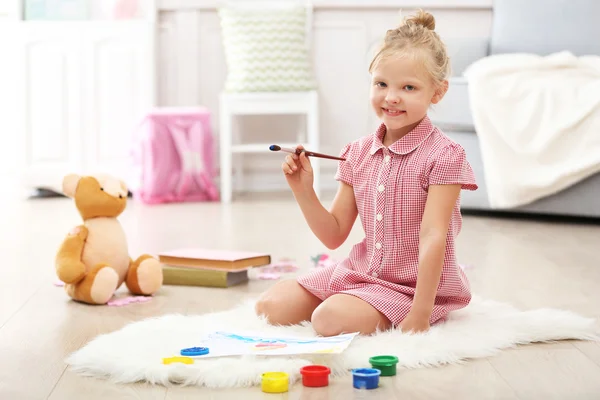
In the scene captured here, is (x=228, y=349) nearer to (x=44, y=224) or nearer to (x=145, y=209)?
(x=44, y=224)

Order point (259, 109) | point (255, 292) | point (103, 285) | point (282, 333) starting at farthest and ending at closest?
1. point (259, 109)
2. point (255, 292)
3. point (103, 285)
4. point (282, 333)

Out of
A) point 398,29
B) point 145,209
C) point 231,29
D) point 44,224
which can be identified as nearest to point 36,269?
point 44,224

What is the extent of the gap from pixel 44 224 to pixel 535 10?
2094mm

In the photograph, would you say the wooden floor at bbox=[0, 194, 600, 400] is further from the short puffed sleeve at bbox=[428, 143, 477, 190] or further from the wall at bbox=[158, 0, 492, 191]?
the wall at bbox=[158, 0, 492, 191]

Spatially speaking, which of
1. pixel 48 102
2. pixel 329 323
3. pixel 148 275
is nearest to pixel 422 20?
pixel 329 323

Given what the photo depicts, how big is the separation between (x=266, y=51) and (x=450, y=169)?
7.76 ft

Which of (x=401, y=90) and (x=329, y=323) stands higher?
(x=401, y=90)

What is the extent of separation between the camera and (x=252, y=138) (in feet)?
13.3

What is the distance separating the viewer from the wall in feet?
13.1

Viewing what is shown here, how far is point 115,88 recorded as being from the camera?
381cm

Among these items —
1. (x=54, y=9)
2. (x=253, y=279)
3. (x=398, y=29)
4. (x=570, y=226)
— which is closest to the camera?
(x=398, y=29)

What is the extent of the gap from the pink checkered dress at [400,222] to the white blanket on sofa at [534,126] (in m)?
1.49

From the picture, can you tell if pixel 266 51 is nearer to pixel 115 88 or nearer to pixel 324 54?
pixel 324 54

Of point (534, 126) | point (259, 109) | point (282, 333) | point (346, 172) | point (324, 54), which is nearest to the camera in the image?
point (282, 333)
